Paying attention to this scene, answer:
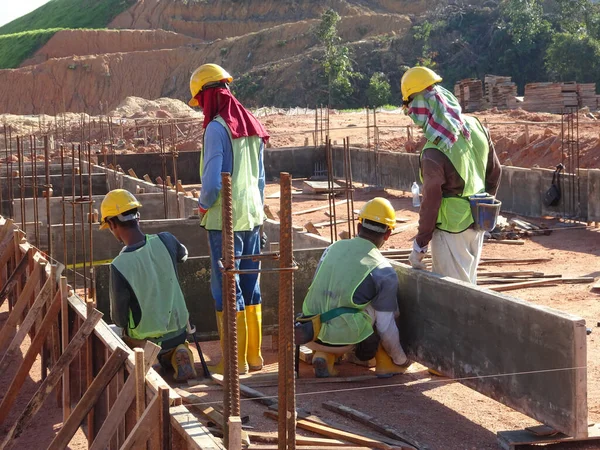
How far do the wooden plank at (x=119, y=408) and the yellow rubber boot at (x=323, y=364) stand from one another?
82.1 inches

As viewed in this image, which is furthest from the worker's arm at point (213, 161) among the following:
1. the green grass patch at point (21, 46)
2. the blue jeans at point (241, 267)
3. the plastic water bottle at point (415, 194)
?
the green grass patch at point (21, 46)

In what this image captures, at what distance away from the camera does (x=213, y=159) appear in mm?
6352

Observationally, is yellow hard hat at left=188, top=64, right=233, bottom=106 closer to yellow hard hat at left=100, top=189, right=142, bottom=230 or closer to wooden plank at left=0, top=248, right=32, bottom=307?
yellow hard hat at left=100, top=189, right=142, bottom=230

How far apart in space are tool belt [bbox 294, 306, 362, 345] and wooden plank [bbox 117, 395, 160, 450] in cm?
208

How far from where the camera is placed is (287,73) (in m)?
54.2

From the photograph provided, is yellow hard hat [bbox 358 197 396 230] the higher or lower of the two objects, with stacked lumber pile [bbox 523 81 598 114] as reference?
lower

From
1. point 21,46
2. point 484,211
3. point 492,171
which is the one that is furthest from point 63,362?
point 21,46

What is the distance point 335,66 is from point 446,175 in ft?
146

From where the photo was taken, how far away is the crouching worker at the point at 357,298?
6.30 meters

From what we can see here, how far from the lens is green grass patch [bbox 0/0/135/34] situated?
276 feet

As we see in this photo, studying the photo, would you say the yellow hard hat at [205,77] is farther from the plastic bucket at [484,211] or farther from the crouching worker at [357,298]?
the plastic bucket at [484,211]

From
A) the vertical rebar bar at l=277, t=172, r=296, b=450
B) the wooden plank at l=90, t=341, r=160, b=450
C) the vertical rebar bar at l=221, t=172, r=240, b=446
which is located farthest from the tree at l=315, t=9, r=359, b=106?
the vertical rebar bar at l=277, t=172, r=296, b=450

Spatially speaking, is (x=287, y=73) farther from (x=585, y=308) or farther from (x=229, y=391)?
(x=229, y=391)

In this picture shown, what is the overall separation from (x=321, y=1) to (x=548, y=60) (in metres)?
34.0
